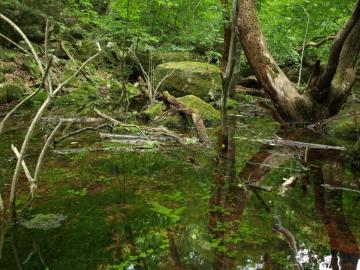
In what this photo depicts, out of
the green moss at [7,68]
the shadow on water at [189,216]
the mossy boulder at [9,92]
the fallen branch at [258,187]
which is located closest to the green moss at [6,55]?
the green moss at [7,68]

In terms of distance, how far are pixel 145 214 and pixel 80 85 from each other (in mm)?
10525

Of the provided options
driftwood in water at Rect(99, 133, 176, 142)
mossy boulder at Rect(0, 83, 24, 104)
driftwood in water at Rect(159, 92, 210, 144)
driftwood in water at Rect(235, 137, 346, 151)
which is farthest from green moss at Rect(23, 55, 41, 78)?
driftwood in water at Rect(235, 137, 346, 151)

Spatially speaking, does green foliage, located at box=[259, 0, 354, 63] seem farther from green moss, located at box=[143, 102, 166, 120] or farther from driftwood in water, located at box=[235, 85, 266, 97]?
green moss, located at box=[143, 102, 166, 120]

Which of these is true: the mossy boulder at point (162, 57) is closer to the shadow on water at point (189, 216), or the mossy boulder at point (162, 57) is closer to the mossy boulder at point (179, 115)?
the mossy boulder at point (179, 115)

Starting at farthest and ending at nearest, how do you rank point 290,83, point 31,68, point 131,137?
1. point 31,68
2. point 290,83
3. point 131,137

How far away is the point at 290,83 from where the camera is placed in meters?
9.16

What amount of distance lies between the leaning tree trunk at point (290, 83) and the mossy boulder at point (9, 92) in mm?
6348

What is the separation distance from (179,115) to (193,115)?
1.38 m

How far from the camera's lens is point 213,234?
3.61m

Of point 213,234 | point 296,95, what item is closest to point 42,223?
point 213,234

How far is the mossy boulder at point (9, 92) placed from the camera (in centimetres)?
1054

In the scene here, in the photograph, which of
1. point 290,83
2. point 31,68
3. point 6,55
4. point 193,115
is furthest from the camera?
point 6,55

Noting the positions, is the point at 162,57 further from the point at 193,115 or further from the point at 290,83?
the point at 193,115

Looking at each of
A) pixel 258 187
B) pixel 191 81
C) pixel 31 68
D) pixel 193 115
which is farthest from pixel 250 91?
pixel 258 187
